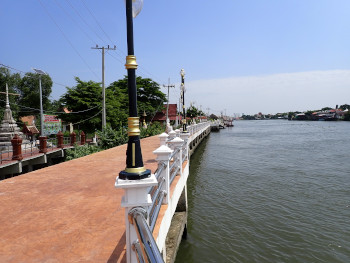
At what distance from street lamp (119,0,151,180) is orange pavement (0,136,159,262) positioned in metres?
1.32

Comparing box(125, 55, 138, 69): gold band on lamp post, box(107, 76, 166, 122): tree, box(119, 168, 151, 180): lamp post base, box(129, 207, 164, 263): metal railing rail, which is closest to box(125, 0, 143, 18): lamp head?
box(125, 55, 138, 69): gold band on lamp post

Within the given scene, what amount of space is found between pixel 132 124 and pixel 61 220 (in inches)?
112

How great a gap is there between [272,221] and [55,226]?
27.3 ft

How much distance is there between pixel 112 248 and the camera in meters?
3.54

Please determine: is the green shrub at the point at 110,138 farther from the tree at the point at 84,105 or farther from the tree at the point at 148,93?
the tree at the point at 148,93

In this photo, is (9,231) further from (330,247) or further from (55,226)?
(330,247)

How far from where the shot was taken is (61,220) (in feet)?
15.1

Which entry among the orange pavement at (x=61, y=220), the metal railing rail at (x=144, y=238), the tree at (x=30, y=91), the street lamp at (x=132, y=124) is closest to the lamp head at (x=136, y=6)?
the street lamp at (x=132, y=124)

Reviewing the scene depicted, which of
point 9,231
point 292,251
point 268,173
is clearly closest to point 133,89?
point 9,231

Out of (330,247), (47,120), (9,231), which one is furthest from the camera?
(47,120)

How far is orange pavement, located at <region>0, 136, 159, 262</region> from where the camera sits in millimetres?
3494

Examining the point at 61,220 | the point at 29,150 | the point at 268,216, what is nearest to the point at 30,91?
the point at 29,150

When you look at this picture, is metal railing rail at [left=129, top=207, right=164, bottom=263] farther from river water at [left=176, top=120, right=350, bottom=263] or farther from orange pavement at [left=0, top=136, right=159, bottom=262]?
river water at [left=176, top=120, right=350, bottom=263]

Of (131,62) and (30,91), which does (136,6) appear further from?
(30,91)
